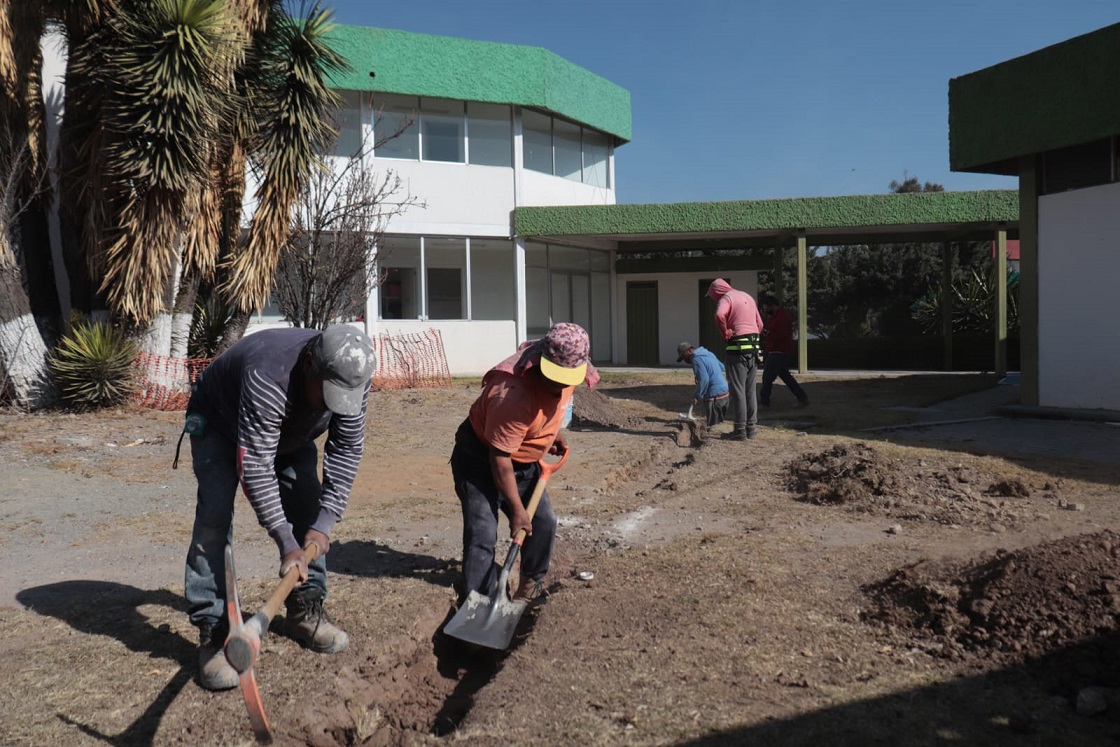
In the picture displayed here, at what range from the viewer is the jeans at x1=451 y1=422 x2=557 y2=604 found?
466cm

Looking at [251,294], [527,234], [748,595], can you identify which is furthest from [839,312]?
[748,595]

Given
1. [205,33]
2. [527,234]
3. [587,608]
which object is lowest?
[587,608]

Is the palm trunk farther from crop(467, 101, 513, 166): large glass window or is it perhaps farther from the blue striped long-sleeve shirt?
crop(467, 101, 513, 166): large glass window

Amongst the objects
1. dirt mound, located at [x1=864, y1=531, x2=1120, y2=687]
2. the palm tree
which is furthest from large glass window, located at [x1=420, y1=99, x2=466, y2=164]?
dirt mound, located at [x1=864, y1=531, x2=1120, y2=687]

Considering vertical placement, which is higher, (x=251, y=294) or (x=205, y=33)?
(x=205, y=33)

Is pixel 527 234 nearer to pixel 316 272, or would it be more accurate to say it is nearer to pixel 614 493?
pixel 316 272

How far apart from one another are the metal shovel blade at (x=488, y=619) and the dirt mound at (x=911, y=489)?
351 cm

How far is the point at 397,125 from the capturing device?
18.9 meters

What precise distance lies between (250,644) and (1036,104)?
38.8 feet

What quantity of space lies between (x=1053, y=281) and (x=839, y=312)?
29.1m

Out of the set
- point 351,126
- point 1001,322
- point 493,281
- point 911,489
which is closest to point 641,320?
point 493,281

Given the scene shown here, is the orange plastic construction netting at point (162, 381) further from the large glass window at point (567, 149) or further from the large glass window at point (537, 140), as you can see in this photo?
the large glass window at point (567, 149)

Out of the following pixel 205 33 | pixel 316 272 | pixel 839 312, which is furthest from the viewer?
pixel 839 312

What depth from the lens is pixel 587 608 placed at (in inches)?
190
